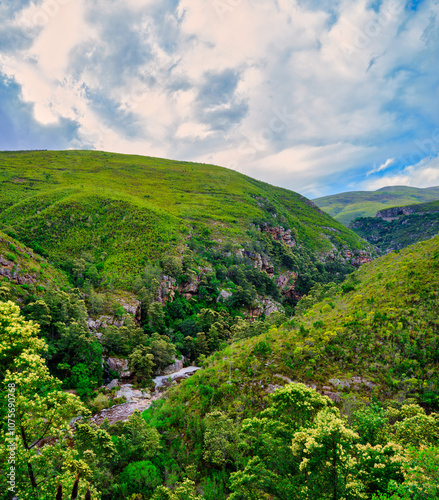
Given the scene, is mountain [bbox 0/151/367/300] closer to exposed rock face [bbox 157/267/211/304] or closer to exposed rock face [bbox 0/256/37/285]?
exposed rock face [bbox 157/267/211/304]

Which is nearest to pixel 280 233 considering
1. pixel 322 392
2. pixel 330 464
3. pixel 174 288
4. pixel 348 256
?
pixel 348 256

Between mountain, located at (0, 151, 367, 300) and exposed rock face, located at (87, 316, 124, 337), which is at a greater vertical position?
mountain, located at (0, 151, 367, 300)

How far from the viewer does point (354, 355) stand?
22.1 meters

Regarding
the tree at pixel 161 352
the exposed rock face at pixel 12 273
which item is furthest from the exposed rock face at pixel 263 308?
the exposed rock face at pixel 12 273

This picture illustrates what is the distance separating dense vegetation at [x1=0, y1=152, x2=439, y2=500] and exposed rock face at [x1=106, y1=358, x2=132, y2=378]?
1.35 meters

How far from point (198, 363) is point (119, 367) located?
15460mm

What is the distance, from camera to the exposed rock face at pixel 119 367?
127 ft

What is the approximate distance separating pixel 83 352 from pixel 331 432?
121 ft

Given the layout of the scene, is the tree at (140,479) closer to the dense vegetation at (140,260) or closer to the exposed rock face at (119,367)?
the dense vegetation at (140,260)

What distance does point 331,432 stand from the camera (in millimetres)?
8414

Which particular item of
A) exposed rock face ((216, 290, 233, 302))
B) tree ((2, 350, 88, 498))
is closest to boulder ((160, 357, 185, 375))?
exposed rock face ((216, 290, 233, 302))

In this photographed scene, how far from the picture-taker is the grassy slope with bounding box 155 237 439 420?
64.1ft
